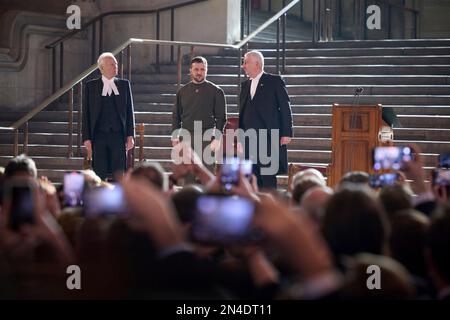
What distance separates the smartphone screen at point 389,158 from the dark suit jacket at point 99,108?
14.7 ft

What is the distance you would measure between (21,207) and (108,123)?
6619mm

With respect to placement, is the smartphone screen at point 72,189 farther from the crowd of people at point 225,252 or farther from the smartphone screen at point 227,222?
the smartphone screen at point 227,222

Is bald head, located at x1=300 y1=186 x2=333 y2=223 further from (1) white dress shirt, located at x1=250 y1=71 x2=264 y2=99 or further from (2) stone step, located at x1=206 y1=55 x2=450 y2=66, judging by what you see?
(2) stone step, located at x1=206 y1=55 x2=450 y2=66

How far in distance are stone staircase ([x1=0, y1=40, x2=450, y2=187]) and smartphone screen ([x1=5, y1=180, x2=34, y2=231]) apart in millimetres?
8305

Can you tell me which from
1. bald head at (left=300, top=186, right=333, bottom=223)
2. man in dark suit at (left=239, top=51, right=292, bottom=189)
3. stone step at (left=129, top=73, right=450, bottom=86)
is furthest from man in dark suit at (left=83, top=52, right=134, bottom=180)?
bald head at (left=300, top=186, right=333, bottom=223)

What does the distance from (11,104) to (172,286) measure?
12490 millimetres

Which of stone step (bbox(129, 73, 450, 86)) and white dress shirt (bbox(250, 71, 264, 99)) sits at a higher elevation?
stone step (bbox(129, 73, 450, 86))

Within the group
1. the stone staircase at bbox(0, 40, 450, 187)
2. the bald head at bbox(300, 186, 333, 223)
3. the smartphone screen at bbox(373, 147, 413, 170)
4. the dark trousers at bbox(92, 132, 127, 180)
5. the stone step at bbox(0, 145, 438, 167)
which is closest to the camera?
the bald head at bbox(300, 186, 333, 223)

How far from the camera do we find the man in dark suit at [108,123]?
1069 cm

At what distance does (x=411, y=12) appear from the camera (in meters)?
20.4

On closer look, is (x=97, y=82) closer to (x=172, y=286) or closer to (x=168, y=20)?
(x=168, y=20)

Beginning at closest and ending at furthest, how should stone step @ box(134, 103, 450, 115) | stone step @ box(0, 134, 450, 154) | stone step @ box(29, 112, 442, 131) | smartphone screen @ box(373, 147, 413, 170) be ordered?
smartphone screen @ box(373, 147, 413, 170) → stone step @ box(0, 134, 450, 154) → stone step @ box(29, 112, 442, 131) → stone step @ box(134, 103, 450, 115)

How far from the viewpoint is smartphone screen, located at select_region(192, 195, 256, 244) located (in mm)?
3395
